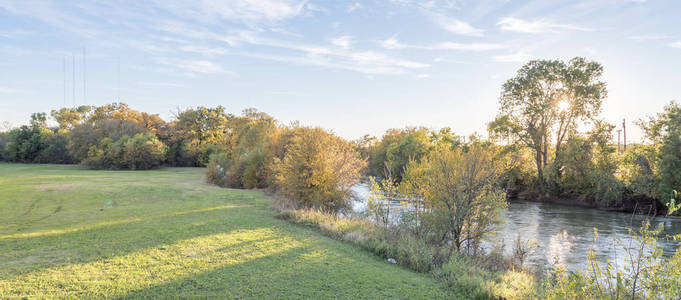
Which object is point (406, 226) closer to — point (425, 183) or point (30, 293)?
point (425, 183)

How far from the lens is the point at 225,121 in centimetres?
7019

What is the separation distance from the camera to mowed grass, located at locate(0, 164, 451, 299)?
700 cm

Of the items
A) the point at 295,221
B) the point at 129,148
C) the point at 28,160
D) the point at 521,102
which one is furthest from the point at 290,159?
the point at 28,160

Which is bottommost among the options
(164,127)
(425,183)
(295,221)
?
(295,221)

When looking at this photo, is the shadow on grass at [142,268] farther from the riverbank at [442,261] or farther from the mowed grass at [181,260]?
the riverbank at [442,261]

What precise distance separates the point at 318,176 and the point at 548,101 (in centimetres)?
2805

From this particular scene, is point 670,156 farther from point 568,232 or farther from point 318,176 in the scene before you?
point 318,176

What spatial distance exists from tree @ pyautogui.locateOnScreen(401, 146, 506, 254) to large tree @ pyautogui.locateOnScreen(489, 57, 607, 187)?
25.8 meters

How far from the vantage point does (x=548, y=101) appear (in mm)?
34531

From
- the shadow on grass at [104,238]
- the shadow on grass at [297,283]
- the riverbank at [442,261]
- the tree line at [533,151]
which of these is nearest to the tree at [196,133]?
the tree line at [533,151]

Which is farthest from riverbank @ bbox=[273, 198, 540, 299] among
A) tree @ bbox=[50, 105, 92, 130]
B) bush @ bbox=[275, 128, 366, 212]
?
tree @ bbox=[50, 105, 92, 130]

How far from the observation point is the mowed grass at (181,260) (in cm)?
700

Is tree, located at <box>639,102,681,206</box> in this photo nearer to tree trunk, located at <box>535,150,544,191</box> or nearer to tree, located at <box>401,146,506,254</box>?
tree trunk, located at <box>535,150,544,191</box>

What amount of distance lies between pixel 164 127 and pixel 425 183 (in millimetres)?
71518
